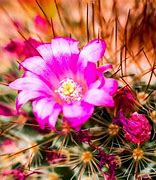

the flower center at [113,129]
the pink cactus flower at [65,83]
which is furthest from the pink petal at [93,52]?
the flower center at [113,129]

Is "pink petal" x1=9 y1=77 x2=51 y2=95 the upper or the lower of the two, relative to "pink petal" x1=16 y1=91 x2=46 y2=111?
upper

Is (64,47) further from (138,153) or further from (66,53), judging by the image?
(138,153)

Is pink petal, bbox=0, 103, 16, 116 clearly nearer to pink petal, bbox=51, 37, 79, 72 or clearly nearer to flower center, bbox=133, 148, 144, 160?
pink petal, bbox=51, 37, 79, 72

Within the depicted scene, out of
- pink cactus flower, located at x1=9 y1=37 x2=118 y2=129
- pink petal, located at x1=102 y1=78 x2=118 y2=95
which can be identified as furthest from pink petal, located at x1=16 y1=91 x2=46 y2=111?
pink petal, located at x1=102 y1=78 x2=118 y2=95

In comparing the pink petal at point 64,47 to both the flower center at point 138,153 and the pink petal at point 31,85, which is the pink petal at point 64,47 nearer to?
the pink petal at point 31,85

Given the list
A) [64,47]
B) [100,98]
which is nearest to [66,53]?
[64,47]

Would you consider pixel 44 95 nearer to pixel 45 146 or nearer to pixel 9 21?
pixel 45 146
